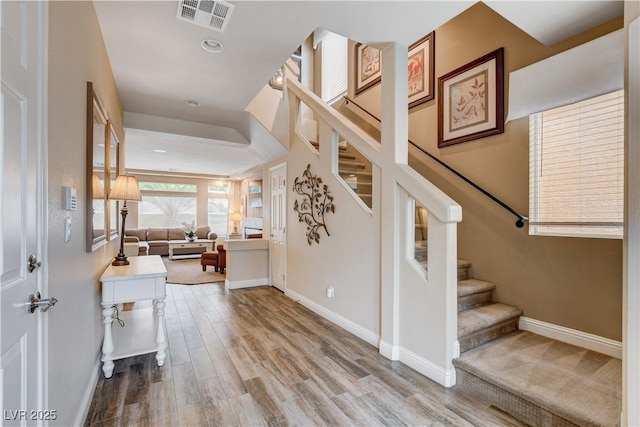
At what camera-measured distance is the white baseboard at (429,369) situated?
6.89 ft

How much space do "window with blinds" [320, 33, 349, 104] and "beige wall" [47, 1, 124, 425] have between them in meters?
3.72

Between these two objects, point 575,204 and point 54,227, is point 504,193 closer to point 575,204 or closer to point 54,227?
point 575,204

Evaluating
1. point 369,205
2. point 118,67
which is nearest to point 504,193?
point 369,205

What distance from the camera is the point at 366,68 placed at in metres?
4.43

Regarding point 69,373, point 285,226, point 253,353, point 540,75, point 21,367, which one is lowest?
point 253,353

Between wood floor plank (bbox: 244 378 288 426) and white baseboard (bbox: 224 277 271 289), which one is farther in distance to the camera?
white baseboard (bbox: 224 277 271 289)

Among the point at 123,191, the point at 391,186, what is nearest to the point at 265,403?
the point at 391,186

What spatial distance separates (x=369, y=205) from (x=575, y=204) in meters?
1.68

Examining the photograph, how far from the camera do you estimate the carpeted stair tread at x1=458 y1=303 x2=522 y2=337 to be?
2.31 meters

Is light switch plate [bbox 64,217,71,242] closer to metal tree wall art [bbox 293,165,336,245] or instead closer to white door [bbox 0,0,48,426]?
white door [bbox 0,0,48,426]

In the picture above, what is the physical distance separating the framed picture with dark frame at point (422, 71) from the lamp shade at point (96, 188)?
3357 mm

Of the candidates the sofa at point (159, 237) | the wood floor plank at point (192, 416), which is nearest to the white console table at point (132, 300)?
→ the wood floor plank at point (192, 416)

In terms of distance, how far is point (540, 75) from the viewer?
2420 millimetres

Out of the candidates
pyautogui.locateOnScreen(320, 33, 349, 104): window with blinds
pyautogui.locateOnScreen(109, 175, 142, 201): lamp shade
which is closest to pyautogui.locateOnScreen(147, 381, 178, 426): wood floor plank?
pyautogui.locateOnScreen(109, 175, 142, 201): lamp shade
